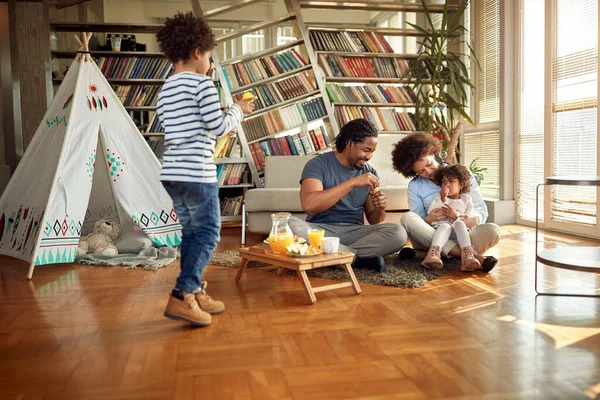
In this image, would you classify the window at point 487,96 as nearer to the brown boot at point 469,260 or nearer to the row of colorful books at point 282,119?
the row of colorful books at point 282,119

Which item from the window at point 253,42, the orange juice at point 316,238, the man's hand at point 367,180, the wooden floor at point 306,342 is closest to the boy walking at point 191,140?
the wooden floor at point 306,342

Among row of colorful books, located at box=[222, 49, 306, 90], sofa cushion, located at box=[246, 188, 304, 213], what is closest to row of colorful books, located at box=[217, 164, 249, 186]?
row of colorful books, located at box=[222, 49, 306, 90]

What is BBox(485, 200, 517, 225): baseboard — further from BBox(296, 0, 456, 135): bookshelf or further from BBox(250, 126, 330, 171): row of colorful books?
BBox(250, 126, 330, 171): row of colorful books

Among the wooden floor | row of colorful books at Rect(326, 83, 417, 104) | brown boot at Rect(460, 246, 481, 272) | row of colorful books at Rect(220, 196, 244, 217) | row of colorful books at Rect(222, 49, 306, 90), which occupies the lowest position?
the wooden floor

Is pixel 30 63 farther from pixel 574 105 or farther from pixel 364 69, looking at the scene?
pixel 574 105

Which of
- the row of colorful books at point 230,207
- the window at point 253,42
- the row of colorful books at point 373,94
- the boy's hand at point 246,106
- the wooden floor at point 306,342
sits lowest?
the wooden floor at point 306,342

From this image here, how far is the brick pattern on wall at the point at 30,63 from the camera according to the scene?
21.4 ft

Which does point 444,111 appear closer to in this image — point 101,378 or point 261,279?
point 261,279

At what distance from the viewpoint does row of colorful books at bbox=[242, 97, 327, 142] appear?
5.66 meters

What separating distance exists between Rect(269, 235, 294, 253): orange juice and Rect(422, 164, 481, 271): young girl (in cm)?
84

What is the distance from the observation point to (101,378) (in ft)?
5.64

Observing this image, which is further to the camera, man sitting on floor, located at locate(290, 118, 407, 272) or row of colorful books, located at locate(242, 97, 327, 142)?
row of colorful books, located at locate(242, 97, 327, 142)

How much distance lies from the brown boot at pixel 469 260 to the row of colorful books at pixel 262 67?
3.07m

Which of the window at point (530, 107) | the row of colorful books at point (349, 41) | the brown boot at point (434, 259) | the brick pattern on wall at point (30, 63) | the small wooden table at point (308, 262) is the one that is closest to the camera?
the small wooden table at point (308, 262)
